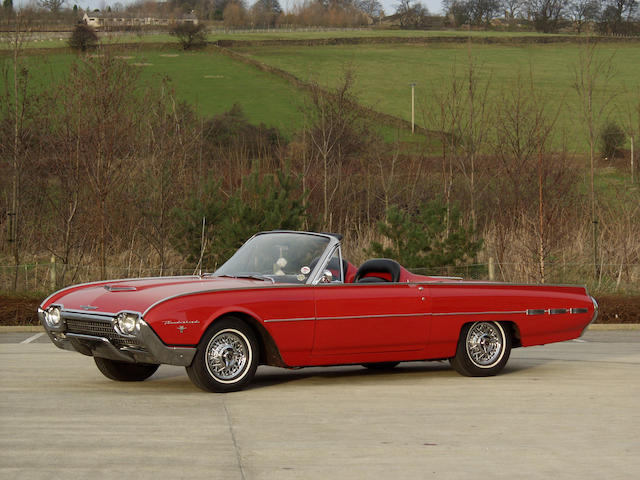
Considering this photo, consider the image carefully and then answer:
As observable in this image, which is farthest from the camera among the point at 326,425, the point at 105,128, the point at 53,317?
the point at 105,128

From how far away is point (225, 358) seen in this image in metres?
10.0

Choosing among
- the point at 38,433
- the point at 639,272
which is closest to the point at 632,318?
the point at 639,272

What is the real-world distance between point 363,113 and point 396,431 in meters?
26.2

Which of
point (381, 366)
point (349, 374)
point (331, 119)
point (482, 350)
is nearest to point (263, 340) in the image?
point (349, 374)

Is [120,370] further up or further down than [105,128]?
further down

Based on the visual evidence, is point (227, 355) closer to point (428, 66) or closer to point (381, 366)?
point (381, 366)

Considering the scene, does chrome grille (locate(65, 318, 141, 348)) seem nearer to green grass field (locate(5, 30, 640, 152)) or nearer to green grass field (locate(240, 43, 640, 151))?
green grass field (locate(5, 30, 640, 152))

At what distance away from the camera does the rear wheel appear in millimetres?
11070

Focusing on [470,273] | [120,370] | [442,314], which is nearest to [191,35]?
[470,273]

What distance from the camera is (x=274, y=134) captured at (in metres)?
55.4

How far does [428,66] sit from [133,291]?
7949 centimetres

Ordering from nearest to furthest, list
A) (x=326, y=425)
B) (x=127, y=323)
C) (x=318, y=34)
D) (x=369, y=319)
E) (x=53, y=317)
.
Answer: (x=326, y=425) < (x=127, y=323) < (x=53, y=317) < (x=369, y=319) < (x=318, y=34)

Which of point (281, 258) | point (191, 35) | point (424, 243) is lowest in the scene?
point (424, 243)

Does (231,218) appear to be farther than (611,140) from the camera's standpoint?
No
